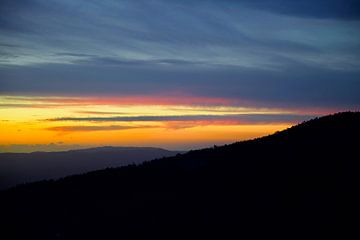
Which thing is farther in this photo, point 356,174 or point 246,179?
point 246,179

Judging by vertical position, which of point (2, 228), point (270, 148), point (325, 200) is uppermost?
point (270, 148)

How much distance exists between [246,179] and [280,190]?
3.05 metres

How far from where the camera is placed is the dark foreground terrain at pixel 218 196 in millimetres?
19047

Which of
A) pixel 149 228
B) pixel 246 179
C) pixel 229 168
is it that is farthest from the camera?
pixel 229 168

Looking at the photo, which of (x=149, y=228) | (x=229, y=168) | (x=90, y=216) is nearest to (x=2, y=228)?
(x=90, y=216)

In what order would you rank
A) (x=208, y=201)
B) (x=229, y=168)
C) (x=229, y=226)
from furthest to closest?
(x=229, y=168) < (x=208, y=201) < (x=229, y=226)

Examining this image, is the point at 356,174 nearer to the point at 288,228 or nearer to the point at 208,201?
the point at 288,228

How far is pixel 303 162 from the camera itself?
83.2ft

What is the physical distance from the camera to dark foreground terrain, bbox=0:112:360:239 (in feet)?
62.5

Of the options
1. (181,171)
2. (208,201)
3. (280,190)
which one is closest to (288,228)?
(280,190)

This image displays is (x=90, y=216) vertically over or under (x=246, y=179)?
under

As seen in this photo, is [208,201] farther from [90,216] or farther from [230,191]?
[90,216]

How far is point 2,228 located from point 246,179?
14.0m

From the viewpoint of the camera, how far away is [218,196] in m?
23.2
